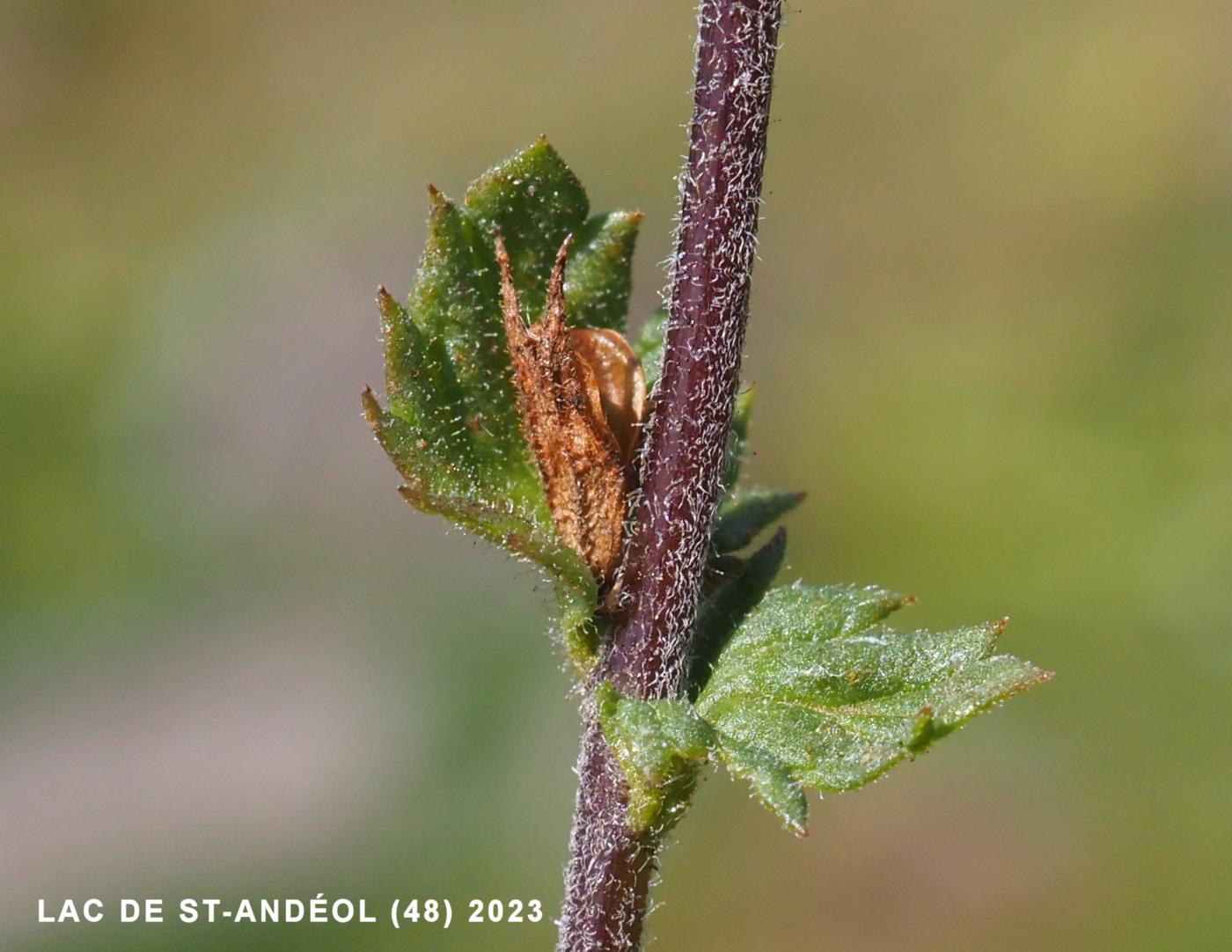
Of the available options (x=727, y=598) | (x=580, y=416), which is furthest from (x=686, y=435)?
(x=727, y=598)

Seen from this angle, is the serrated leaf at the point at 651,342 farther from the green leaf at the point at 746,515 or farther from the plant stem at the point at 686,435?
the plant stem at the point at 686,435

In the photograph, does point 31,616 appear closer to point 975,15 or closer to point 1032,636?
point 1032,636

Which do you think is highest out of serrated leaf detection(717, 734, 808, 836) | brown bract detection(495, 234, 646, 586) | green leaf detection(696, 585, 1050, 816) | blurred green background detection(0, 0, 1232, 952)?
blurred green background detection(0, 0, 1232, 952)

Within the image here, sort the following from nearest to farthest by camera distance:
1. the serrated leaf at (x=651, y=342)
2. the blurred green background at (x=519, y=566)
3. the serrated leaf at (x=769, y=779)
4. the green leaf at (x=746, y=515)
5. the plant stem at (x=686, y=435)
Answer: the plant stem at (x=686, y=435), the serrated leaf at (x=769, y=779), the green leaf at (x=746, y=515), the serrated leaf at (x=651, y=342), the blurred green background at (x=519, y=566)

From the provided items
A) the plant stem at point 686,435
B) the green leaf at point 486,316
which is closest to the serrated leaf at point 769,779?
the plant stem at point 686,435

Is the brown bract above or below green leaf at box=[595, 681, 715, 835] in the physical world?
above

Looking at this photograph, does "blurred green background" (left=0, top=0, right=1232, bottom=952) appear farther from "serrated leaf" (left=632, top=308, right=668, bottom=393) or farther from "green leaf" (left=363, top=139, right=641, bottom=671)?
"green leaf" (left=363, top=139, right=641, bottom=671)

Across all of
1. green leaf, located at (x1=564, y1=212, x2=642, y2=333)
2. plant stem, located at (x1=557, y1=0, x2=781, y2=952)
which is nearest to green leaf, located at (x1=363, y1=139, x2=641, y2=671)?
green leaf, located at (x1=564, y1=212, x2=642, y2=333)

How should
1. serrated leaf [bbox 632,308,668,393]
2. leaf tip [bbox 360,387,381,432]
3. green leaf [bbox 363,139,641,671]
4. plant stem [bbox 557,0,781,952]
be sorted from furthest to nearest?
1. serrated leaf [bbox 632,308,668,393]
2. green leaf [bbox 363,139,641,671]
3. leaf tip [bbox 360,387,381,432]
4. plant stem [bbox 557,0,781,952]
